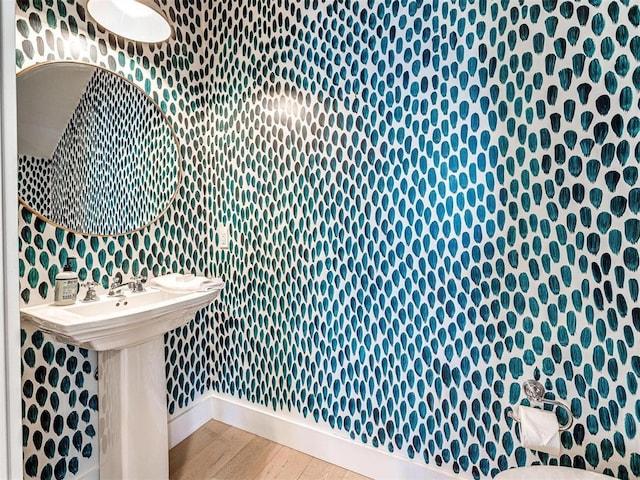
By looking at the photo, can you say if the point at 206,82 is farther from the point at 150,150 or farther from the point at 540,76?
the point at 540,76

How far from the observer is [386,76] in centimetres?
173

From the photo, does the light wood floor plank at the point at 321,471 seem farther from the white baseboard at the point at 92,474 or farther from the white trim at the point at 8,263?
the white trim at the point at 8,263

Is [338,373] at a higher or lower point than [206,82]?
lower

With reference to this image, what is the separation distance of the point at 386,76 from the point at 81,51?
1423mm

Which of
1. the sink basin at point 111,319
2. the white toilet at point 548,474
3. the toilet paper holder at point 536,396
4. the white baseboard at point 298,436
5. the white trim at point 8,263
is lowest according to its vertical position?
the white baseboard at point 298,436

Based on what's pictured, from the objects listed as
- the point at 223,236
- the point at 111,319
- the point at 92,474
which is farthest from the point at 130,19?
the point at 92,474

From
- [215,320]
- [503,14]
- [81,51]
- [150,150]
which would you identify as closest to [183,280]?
[215,320]

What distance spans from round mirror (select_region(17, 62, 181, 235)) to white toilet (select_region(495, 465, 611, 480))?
2002 mm

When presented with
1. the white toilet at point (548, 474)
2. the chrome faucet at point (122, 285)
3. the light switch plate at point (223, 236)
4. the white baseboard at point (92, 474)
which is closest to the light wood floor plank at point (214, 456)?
the white baseboard at point (92, 474)

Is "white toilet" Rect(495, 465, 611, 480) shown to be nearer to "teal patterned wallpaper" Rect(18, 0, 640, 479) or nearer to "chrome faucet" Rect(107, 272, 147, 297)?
"teal patterned wallpaper" Rect(18, 0, 640, 479)

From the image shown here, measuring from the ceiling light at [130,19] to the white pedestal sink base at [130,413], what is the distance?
142 centimetres

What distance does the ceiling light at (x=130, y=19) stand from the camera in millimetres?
1543

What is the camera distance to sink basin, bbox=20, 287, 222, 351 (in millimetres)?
1251

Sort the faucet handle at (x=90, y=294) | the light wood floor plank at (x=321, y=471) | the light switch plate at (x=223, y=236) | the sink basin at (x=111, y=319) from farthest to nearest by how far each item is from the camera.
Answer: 1. the light switch plate at (x=223, y=236)
2. the light wood floor plank at (x=321, y=471)
3. the faucet handle at (x=90, y=294)
4. the sink basin at (x=111, y=319)
